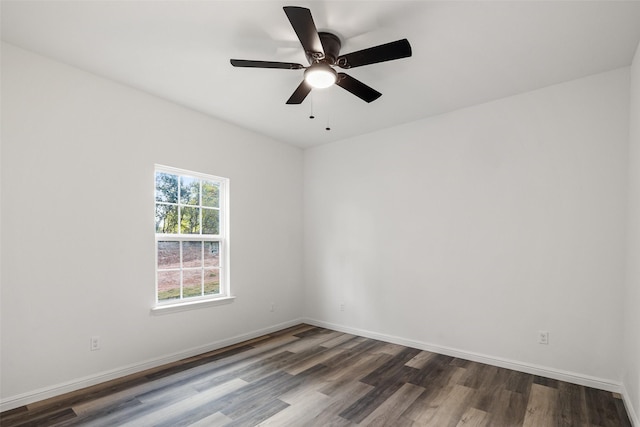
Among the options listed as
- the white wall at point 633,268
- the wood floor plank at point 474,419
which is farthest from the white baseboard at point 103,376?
the white wall at point 633,268

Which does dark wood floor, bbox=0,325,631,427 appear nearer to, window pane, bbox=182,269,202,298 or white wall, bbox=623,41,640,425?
white wall, bbox=623,41,640,425

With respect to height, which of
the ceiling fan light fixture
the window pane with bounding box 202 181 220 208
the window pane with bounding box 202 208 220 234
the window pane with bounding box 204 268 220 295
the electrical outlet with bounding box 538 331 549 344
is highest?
the ceiling fan light fixture

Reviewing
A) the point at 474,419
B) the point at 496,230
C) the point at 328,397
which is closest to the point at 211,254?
the point at 328,397

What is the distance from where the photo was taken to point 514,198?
3.30 m

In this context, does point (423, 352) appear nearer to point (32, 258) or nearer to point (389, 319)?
point (389, 319)

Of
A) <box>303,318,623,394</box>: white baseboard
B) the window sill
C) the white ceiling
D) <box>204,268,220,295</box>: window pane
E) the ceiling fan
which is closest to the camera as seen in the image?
the ceiling fan

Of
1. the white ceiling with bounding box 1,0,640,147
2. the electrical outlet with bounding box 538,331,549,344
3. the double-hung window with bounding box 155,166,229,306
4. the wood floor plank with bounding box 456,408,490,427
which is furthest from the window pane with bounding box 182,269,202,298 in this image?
the electrical outlet with bounding box 538,331,549,344

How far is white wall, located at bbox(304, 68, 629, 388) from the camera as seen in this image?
9.41 ft

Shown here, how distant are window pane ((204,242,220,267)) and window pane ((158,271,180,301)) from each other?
399 mm

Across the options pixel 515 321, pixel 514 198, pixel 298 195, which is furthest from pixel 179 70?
pixel 515 321

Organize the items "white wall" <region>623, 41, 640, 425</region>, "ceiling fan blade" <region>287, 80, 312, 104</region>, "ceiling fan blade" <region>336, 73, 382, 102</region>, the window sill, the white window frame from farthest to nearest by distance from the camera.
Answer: the white window frame < the window sill < "ceiling fan blade" <region>287, 80, 312, 104</region> < "ceiling fan blade" <region>336, 73, 382, 102</region> < "white wall" <region>623, 41, 640, 425</region>

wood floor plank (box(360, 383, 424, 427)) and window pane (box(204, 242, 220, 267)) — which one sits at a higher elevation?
window pane (box(204, 242, 220, 267))

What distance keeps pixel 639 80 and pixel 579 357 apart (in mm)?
2317

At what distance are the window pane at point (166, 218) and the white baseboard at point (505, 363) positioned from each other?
263 cm
